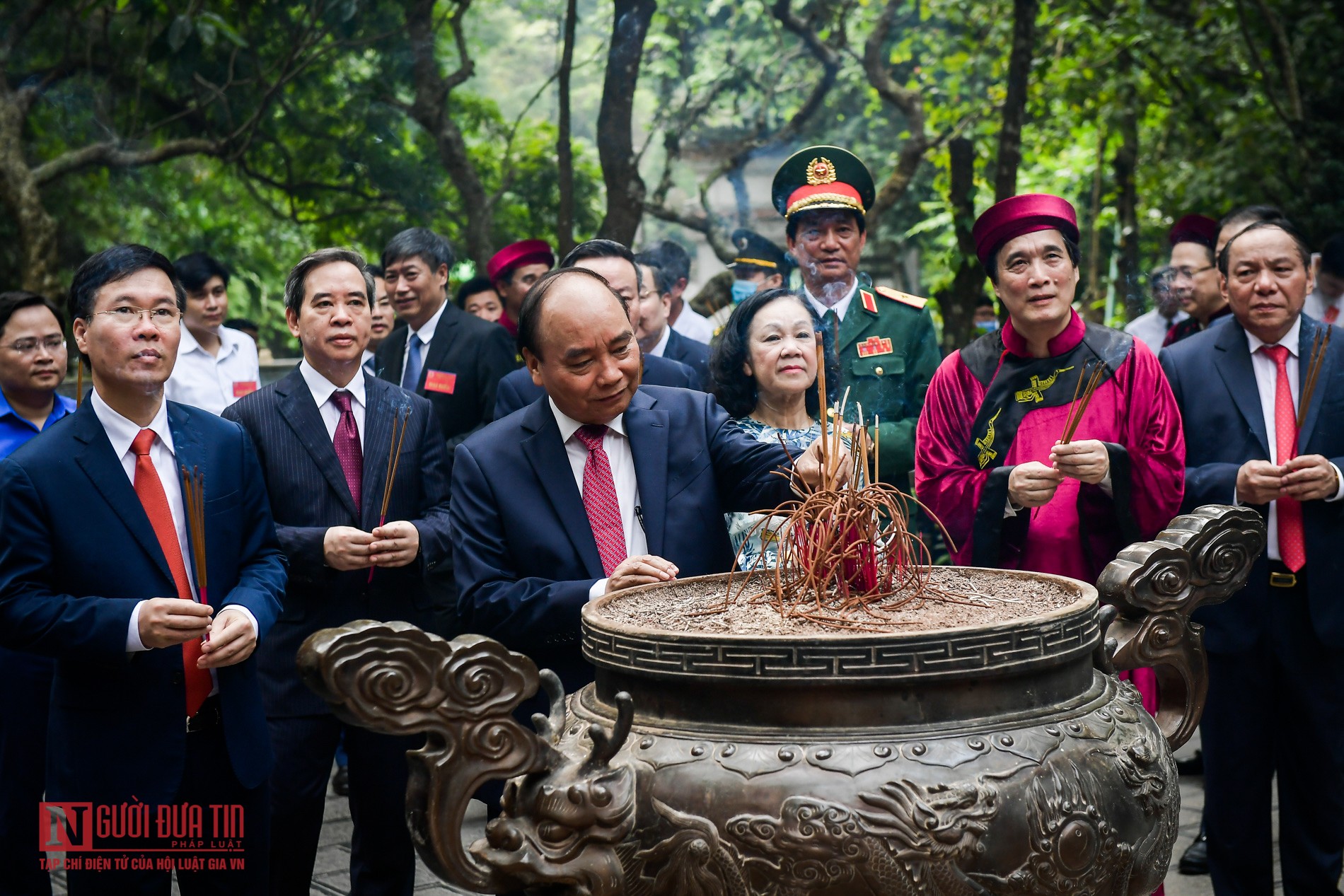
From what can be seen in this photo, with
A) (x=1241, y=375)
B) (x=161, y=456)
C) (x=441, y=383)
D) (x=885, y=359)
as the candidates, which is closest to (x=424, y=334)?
(x=441, y=383)

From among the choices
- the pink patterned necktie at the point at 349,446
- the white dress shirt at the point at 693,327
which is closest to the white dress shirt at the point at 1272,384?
the pink patterned necktie at the point at 349,446

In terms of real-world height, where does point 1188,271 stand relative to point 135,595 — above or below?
above

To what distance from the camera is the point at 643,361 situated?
3.97 meters

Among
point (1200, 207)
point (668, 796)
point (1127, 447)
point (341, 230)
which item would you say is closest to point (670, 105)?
point (341, 230)

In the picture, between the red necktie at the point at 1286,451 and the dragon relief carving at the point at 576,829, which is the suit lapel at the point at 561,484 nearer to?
the dragon relief carving at the point at 576,829

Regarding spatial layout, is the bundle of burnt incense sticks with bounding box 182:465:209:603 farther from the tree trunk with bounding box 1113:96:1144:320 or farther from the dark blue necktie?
the tree trunk with bounding box 1113:96:1144:320

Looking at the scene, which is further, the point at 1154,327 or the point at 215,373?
the point at 1154,327

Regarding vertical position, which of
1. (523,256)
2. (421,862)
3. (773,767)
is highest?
(523,256)

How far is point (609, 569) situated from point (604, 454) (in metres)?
0.26

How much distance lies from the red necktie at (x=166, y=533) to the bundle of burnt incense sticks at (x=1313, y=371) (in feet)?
9.62

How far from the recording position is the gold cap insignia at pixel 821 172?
4613 mm

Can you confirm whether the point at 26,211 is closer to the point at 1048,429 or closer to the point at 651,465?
the point at 651,465

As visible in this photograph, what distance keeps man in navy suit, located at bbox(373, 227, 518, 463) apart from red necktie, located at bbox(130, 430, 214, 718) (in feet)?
6.73

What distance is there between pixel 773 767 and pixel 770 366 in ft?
6.55
